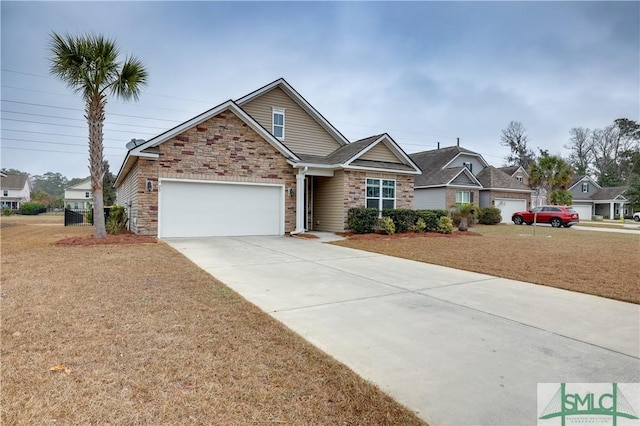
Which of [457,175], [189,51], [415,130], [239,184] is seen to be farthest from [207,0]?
[415,130]

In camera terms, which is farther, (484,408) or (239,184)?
(239,184)

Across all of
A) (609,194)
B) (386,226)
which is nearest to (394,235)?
(386,226)

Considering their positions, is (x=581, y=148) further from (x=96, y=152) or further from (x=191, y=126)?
(x=96, y=152)

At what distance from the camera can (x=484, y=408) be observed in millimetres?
2654

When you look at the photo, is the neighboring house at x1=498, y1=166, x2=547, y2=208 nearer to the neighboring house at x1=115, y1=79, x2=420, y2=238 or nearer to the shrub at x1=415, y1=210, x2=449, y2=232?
the shrub at x1=415, y1=210, x2=449, y2=232

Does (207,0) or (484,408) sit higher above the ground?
(207,0)

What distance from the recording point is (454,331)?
4.27 metres

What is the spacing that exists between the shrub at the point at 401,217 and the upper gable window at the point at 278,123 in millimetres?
6809

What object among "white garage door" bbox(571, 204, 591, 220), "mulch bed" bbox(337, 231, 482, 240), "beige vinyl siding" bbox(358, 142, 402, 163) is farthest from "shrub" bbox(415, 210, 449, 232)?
"white garage door" bbox(571, 204, 591, 220)

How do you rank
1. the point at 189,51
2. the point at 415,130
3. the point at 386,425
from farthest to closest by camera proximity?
the point at 415,130 → the point at 189,51 → the point at 386,425

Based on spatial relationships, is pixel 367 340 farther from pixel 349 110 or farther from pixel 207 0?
pixel 349 110

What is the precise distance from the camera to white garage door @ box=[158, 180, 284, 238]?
1387cm

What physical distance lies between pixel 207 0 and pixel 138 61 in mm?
3633

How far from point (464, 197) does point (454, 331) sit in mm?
25790
